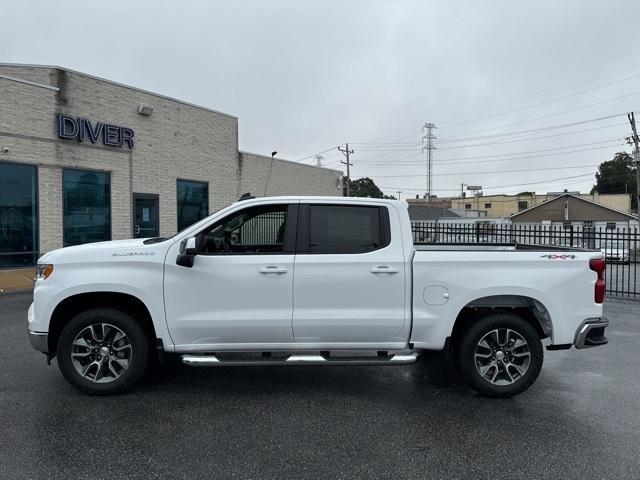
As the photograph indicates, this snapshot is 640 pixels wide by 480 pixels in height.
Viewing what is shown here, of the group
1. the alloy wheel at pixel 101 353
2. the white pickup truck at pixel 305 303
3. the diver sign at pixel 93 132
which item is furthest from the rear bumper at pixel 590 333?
the diver sign at pixel 93 132

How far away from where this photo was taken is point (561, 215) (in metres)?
55.7

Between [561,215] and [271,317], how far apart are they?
5854 centimetres

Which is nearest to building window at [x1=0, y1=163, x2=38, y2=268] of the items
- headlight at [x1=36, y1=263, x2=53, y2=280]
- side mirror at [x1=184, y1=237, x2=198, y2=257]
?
headlight at [x1=36, y1=263, x2=53, y2=280]

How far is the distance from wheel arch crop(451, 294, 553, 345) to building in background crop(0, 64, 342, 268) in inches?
470

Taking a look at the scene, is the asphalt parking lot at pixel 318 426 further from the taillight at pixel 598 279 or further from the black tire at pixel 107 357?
the taillight at pixel 598 279

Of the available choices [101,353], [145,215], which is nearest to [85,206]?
[145,215]

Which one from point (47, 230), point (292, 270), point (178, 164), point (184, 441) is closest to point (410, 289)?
point (292, 270)

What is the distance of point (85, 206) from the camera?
1403cm

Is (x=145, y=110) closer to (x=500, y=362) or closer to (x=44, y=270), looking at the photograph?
(x=44, y=270)

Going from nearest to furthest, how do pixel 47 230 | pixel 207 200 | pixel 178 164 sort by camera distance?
1. pixel 47 230
2. pixel 178 164
3. pixel 207 200

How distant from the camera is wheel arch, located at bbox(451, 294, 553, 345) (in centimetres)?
468

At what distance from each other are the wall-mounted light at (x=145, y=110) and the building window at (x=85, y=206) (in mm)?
2327

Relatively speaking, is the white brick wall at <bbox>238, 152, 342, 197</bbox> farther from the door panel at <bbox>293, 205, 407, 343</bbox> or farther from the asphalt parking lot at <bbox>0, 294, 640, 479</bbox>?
the door panel at <bbox>293, 205, 407, 343</bbox>

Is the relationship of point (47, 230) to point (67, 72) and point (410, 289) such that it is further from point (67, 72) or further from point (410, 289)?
point (410, 289)
